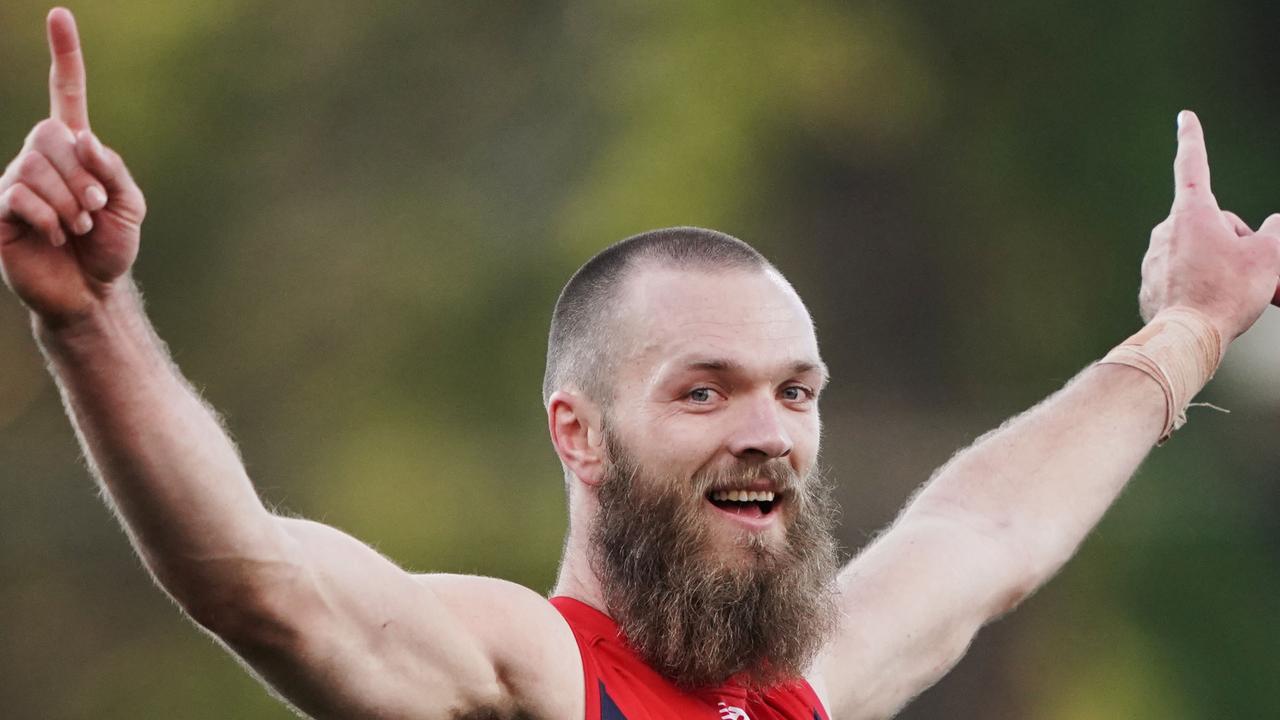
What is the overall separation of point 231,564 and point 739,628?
1265 mm

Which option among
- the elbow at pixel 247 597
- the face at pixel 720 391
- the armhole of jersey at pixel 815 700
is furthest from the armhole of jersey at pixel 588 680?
the elbow at pixel 247 597

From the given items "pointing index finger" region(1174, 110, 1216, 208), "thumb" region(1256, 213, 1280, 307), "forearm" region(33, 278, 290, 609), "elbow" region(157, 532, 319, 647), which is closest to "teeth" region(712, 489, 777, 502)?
"elbow" region(157, 532, 319, 647)

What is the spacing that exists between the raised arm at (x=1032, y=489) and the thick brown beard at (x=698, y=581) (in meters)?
0.47

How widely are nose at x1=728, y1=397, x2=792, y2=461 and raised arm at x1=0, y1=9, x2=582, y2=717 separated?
2.30ft

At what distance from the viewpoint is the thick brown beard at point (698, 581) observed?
11.9ft

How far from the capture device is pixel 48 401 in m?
12.5

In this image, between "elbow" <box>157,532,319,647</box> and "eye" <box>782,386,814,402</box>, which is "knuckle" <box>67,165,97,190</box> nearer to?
"elbow" <box>157,532,319,647</box>

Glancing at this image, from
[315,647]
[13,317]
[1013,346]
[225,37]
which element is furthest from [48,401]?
[315,647]

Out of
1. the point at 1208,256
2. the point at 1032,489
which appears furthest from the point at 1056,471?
the point at 1208,256

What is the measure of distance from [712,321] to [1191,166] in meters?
1.79

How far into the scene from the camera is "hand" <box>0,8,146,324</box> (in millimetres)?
2486

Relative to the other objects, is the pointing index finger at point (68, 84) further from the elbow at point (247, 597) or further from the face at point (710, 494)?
the face at point (710, 494)

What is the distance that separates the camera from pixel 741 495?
3664 millimetres

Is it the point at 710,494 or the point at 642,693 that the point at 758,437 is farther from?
the point at 642,693
